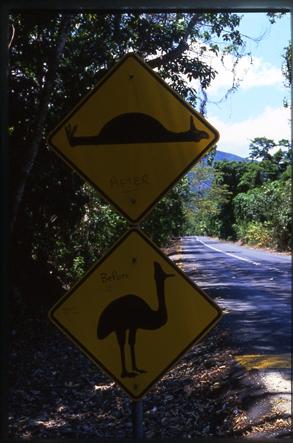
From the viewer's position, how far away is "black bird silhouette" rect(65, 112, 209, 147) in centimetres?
273

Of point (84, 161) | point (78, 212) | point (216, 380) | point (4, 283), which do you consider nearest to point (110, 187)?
point (84, 161)

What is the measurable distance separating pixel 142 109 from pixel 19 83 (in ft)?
18.2

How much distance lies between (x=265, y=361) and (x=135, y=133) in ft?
15.3

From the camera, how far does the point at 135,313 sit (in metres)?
2.70

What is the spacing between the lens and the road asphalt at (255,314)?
532 cm

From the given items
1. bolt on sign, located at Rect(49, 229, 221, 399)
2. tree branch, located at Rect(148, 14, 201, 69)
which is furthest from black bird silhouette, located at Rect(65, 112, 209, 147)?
tree branch, located at Rect(148, 14, 201, 69)

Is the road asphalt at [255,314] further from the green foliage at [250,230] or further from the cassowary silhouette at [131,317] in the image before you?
the cassowary silhouette at [131,317]

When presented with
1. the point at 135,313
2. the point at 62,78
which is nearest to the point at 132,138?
the point at 135,313

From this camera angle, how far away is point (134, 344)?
2.72 m

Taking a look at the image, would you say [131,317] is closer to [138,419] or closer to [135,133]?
[138,419]

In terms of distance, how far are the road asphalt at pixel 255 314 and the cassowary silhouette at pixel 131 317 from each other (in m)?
2.19

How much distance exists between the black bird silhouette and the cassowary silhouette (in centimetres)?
61

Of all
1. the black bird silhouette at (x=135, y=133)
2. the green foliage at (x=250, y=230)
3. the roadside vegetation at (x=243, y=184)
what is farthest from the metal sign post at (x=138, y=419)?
the green foliage at (x=250, y=230)

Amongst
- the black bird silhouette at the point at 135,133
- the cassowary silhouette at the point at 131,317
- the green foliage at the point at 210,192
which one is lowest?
the cassowary silhouette at the point at 131,317
